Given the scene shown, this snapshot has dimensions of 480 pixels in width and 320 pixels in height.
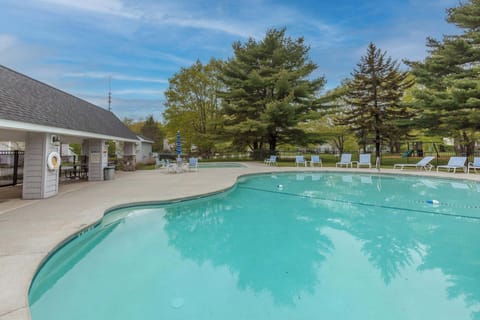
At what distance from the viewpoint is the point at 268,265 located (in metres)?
3.53

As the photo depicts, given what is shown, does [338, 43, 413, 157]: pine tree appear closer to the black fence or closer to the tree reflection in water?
the tree reflection in water

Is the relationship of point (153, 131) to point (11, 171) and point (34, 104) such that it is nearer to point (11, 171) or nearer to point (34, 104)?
point (11, 171)

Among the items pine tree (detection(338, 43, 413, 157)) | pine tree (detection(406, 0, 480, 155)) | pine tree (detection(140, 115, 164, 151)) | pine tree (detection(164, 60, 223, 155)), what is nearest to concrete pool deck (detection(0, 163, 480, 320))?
pine tree (detection(406, 0, 480, 155))

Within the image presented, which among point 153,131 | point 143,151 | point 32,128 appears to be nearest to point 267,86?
point 143,151

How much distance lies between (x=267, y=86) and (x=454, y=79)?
1285cm

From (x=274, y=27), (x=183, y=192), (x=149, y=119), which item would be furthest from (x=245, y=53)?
(x=149, y=119)

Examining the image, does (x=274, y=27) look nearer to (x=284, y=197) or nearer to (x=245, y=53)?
(x=245, y=53)

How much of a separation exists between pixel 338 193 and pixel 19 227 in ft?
28.3

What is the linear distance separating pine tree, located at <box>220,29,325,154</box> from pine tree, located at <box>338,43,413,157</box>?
11.8ft

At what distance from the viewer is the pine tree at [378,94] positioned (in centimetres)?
1911

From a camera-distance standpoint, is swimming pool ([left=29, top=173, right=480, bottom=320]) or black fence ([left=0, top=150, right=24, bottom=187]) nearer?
swimming pool ([left=29, top=173, right=480, bottom=320])

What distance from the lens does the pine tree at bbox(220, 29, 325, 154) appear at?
19859 millimetres

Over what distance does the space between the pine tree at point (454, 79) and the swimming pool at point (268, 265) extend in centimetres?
1126

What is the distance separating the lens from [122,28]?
13.9 m
